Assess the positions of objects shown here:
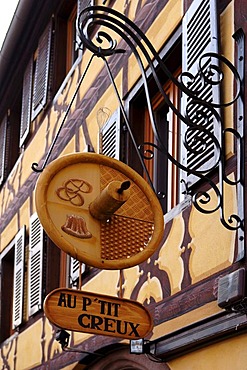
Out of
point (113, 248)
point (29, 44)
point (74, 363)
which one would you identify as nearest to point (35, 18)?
point (29, 44)

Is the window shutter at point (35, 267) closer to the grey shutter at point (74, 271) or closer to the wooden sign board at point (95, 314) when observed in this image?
the grey shutter at point (74, 271)

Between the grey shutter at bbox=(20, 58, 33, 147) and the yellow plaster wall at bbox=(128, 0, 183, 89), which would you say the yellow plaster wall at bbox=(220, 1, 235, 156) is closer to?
the yellow plaster wall at bbox=(128, 0, 183, 89)

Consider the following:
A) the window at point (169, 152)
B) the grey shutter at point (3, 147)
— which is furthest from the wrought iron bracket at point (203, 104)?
the grey shutter at point (3, 147)

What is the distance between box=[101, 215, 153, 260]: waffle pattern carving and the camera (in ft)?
18.1

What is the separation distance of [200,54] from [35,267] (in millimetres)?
4873

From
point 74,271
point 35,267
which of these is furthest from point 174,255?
point 35,267

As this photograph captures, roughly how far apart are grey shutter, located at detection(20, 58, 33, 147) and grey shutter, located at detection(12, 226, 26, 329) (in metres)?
1.49

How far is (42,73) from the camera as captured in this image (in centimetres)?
1252

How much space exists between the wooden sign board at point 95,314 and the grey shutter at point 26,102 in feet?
25.0

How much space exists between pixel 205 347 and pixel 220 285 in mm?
523

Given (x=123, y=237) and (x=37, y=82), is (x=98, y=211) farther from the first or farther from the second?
(x=37, y=82)

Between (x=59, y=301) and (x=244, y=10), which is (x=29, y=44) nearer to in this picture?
(x=244, y=10)

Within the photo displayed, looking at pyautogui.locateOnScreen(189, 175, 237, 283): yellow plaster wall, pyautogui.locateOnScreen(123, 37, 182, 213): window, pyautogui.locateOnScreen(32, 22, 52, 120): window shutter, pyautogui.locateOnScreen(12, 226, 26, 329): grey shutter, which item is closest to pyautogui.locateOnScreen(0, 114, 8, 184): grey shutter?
pyautogui.locateOnScreen(32, 22, 52, 120): window shutter

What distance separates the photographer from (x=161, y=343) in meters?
6.75
